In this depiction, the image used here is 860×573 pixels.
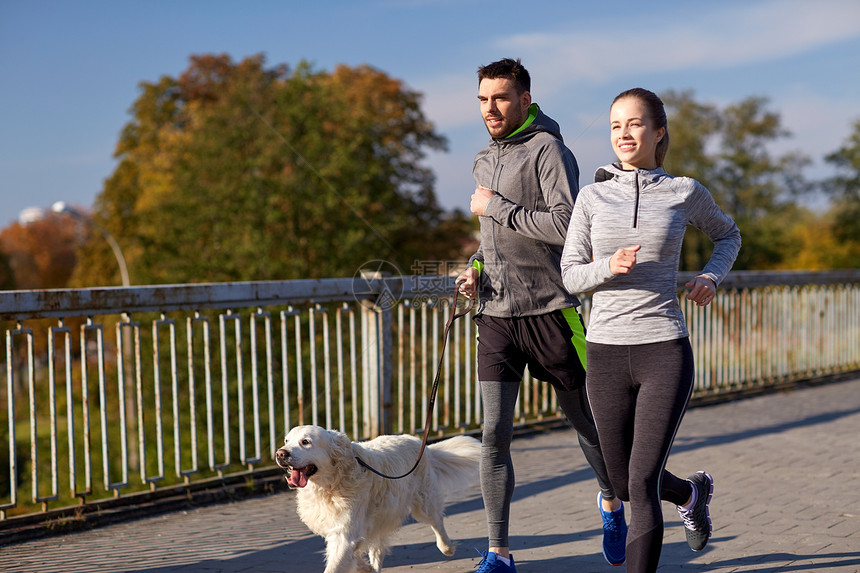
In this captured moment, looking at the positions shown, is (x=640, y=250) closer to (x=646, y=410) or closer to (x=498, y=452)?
(x=646, y=410)

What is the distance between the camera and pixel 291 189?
33062mm

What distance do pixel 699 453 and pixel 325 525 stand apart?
4.35 metres

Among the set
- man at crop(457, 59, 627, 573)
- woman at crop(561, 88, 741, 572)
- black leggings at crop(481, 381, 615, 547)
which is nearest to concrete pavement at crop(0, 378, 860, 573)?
black leggings at crop(481, 381, 615, 547)

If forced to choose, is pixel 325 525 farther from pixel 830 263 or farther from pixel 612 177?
pixel 830 263

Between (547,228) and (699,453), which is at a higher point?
(547,228)

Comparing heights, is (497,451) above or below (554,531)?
above

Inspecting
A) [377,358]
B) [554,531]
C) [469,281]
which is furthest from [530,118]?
[377,358]

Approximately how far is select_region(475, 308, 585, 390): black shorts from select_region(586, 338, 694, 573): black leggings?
66 centimetres

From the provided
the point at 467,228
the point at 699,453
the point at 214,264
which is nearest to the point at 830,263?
the point at 467,228

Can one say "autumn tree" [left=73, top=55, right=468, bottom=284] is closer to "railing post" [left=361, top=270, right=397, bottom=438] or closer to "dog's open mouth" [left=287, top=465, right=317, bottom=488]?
"railing post" [left=361, top=270, right=397, bottom=438]

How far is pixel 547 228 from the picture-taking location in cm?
381

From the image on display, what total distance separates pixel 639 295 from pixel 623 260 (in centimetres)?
24

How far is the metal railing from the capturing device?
547 centimetres

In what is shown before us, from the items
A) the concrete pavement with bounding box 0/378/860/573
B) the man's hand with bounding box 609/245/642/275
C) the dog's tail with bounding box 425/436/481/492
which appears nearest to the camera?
the man's hand with bounding box 609/245/642/275
